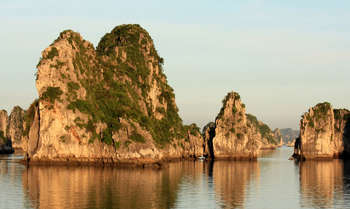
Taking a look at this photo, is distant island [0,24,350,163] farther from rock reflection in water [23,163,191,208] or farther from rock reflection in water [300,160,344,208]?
rock reflection in water [300,160,344,208]

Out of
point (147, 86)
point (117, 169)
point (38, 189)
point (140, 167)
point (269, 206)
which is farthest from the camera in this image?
point (147, 86)

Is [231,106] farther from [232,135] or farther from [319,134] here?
[319,134]

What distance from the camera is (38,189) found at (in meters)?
74.8

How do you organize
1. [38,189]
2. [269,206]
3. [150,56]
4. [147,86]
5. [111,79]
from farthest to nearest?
[150,56] → [147,86] → [111,79] → [38,189] → [269,206]

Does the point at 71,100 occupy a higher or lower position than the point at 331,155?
higher

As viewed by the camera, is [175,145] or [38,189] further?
[175,145]

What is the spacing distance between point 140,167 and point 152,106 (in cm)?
5172

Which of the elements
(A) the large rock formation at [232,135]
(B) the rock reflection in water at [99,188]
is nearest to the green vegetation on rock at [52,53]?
(B) the rock reflection in water at [99,188]

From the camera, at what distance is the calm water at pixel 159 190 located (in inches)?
2518

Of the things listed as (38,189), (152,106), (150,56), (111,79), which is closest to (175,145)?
(152,106)

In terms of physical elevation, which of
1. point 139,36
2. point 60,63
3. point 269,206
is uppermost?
point 139,36

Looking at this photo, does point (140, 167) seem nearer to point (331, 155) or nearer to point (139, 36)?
point (139, 36)

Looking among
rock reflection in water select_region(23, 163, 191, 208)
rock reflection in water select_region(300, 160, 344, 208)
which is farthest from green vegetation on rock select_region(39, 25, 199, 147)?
rock reflection in water select_region(300, 160, 344, 208)

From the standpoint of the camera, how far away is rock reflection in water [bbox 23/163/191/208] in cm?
6256
